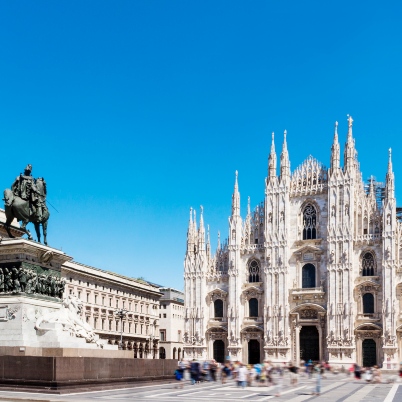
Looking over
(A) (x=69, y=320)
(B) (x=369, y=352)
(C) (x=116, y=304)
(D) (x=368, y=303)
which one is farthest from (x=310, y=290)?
(A) (x=69, y=320)

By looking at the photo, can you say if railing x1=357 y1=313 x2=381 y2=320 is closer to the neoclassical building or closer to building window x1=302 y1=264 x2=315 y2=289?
the neoclassical building

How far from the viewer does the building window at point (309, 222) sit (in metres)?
65.7

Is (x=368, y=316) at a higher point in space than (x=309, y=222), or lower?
lower

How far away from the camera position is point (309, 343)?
64500 mm

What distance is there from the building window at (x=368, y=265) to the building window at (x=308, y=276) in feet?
15.4

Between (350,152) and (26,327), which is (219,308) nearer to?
(350,152)

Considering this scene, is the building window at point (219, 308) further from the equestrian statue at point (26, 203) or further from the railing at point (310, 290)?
the equestrian statue at point (26, 203)

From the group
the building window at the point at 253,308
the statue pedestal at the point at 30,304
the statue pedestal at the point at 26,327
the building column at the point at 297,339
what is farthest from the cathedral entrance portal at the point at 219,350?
the statue pedestal at the point at 26,327

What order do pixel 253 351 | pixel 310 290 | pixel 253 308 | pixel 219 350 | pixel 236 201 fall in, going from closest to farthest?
pixel 310 290 < pixel 253 351 < pixel 253 308 < pixel 219 350 < pixel 236 201

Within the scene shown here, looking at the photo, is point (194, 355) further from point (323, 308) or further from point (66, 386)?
point (66, 386)

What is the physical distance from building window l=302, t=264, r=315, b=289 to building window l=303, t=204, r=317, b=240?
2.74 m

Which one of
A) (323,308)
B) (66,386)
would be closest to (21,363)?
(66,386)

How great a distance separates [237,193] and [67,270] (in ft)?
58.6

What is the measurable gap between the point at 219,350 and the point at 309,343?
9115mm
